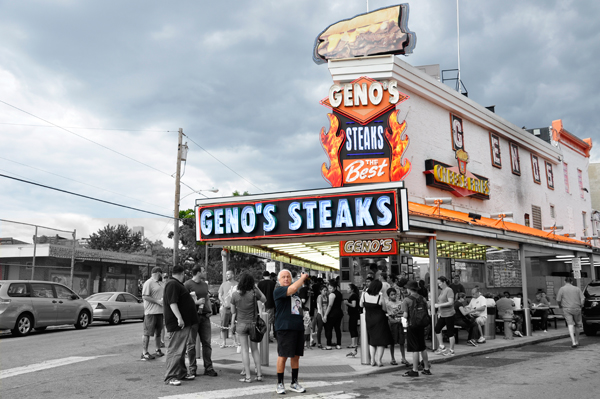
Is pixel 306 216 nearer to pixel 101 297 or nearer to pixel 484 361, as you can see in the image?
pixel 484 361

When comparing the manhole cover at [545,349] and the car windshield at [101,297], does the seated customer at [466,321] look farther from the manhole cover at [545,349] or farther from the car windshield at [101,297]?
the car windshield at [101,297]

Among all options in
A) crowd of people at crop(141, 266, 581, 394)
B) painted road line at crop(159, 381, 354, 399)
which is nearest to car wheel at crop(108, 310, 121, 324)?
crowd of people at crop(141, 266, 581, 394)

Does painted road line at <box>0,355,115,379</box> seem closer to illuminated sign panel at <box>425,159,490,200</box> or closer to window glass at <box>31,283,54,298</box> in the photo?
window glass at <box>31,283,54,298</box>

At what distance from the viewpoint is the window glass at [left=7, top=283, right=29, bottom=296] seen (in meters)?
14.4

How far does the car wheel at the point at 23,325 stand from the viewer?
563 inches

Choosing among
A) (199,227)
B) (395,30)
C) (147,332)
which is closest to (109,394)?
(147,332)

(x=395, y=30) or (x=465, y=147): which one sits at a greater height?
(x=395, y=30)

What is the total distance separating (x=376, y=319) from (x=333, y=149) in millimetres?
10483

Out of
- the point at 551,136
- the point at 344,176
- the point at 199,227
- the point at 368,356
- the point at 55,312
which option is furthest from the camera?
the point at 551,136

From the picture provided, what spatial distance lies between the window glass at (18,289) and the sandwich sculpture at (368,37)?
13.9 metres

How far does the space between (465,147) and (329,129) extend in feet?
23.4

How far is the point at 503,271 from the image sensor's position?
22.9 metres

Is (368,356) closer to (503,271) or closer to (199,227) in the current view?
(199,227)

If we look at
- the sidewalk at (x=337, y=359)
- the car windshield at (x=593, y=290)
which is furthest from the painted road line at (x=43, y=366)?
the car windshield at (x=593, y=290)
